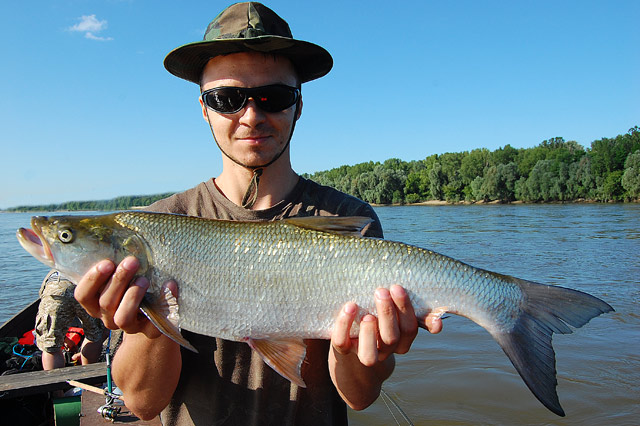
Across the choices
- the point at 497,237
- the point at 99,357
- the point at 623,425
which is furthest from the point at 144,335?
the point at 497,237

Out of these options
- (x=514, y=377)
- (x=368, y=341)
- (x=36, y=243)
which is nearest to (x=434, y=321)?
(x=368, y=341)

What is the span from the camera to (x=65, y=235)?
7.84 ft

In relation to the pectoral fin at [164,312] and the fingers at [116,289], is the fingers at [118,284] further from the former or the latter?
the pectoral fin at [164,312]

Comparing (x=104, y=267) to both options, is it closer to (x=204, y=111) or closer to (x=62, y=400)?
(x=204, y=111)

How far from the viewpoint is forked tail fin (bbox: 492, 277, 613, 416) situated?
223cm

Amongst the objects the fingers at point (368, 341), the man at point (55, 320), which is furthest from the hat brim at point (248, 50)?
the man at point (55, 320)

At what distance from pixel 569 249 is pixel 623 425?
656 inches

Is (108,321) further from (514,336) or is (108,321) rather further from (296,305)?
(514,336)

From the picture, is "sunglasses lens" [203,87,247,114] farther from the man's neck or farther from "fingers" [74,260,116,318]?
"fingers" [74,260,116,318]

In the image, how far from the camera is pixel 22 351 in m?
6.40

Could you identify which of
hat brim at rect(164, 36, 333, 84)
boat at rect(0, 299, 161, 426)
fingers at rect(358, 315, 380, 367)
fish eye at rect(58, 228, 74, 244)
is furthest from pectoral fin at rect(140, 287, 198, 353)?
boat at rect(0, 299, 161, 426)

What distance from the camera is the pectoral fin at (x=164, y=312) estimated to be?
7.37 feet

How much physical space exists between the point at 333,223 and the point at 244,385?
42.5 inches

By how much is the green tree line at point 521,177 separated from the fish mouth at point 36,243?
229ft
